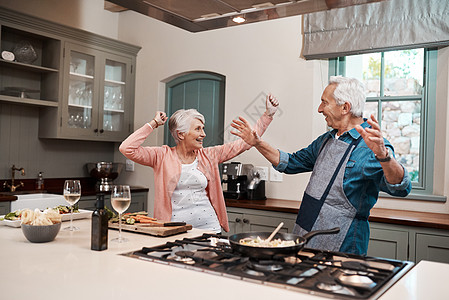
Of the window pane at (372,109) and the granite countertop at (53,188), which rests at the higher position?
the window pane at (372,109)

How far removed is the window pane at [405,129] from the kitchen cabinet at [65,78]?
107 inches

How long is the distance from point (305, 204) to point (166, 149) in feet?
3.14

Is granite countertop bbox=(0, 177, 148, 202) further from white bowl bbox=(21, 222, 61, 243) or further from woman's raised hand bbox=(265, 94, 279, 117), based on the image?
woman's raised hand bbox=(265, 94, 279, 117)

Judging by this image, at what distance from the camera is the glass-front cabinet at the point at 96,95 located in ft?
14.0

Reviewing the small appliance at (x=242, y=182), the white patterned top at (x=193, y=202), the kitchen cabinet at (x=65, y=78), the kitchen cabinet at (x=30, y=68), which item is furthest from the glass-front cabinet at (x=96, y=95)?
the white patterned top at (x=193, y=202)

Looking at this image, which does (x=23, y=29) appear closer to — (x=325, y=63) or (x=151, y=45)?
(x=151, y=45)

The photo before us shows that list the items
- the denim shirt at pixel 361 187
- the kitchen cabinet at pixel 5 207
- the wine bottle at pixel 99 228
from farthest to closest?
the kitchen cabinet at pixel 5 207
the denim shirt at pixel 361 187
the wine bottle at pixel 99 228

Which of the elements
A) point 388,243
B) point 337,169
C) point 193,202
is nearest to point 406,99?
point 388,243

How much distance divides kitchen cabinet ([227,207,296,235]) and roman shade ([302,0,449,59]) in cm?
139

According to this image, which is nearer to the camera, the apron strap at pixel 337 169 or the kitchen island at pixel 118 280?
the kitchen island at pixel 118 280

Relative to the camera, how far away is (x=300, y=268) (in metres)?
1.37

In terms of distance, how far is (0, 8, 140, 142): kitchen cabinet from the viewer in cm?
399

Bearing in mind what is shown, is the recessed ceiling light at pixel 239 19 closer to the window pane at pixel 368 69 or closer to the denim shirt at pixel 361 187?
the denim shirt at pixel 361 187

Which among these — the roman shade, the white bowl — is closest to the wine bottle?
the white bowl
